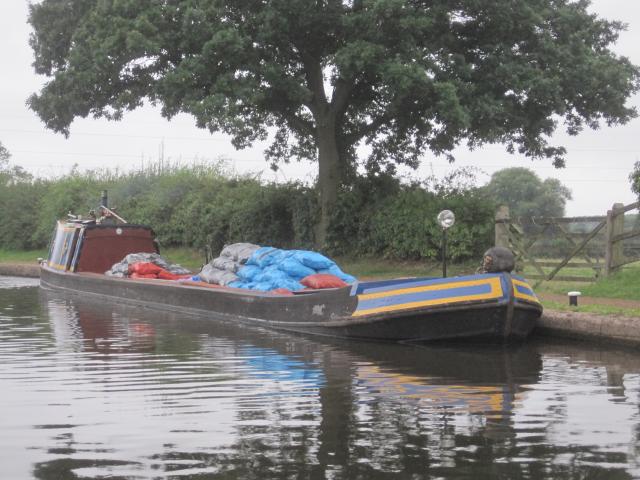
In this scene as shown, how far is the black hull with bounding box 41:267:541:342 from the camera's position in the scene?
11781 mm

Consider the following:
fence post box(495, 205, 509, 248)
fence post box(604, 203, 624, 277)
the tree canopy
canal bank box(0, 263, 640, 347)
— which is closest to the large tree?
fence post box(495, 205, 509, 248)

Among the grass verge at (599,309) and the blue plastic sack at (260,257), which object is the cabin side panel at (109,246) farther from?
the grass verge at (599,309)

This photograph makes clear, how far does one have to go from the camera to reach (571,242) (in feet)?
55.3

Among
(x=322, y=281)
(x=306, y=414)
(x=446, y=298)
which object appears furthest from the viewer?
(x=322, y=281)

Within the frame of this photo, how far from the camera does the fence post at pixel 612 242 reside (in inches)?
631

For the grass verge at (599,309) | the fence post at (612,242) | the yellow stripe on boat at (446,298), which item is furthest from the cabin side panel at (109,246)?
the grass verge at (599,309)

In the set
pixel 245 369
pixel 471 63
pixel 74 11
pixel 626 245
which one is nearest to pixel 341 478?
pixel 245 369

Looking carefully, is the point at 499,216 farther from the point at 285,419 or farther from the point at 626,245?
the point at 285,419

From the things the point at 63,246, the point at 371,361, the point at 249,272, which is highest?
the point at 63,246

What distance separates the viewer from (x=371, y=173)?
25328mm

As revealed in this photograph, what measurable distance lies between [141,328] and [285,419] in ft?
25.4

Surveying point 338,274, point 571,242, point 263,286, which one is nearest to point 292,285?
point 263,286

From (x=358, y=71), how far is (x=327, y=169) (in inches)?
147

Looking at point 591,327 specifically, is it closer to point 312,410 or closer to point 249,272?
point 312,410
